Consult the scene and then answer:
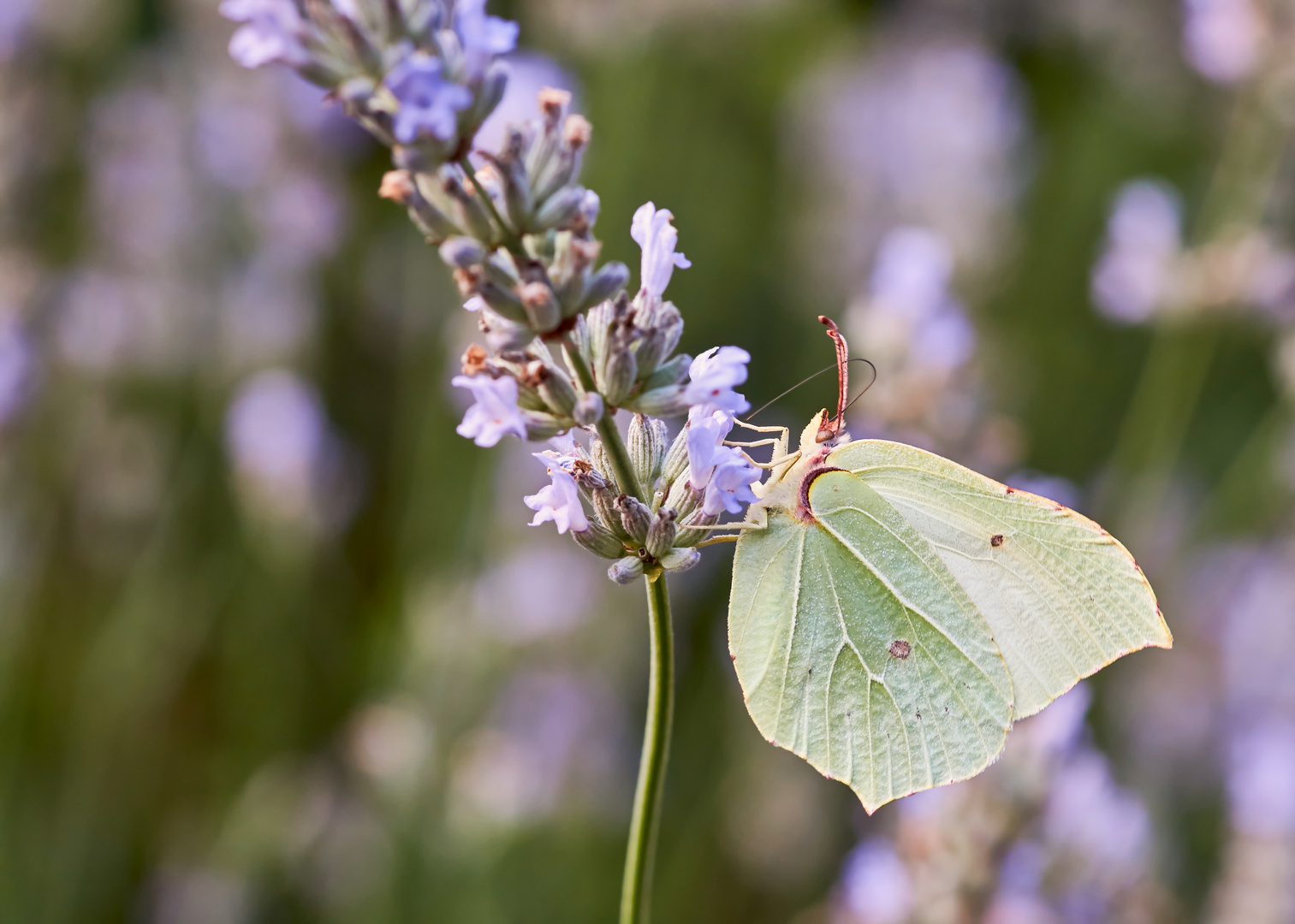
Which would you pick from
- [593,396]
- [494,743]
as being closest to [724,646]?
[494,743]

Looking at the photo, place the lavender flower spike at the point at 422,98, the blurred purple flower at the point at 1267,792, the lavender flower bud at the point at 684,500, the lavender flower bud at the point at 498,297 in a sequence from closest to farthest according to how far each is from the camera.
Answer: the lavender flower spike at the point at 422,98 → the lavender flower bud at the point at 498,297 → the lavender flower bud at the point at 684,500 → the blurred purple flower at the point at 1267,792

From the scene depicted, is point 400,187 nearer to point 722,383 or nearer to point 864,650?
point 722,383

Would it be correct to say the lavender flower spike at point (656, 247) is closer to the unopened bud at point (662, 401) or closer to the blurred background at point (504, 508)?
the unopened bud at point (662, 401)

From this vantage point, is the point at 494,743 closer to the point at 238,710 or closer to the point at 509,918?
the point at 509,918

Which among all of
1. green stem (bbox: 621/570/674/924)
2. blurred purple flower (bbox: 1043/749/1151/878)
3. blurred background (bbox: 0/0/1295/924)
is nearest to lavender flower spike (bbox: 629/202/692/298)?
green stem (bbox: 621/570/674/924)

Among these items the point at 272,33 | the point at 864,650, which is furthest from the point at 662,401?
the point at 864,650

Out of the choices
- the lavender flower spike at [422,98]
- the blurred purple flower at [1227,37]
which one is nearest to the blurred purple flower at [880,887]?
the lavender flower spike at [422,98]
